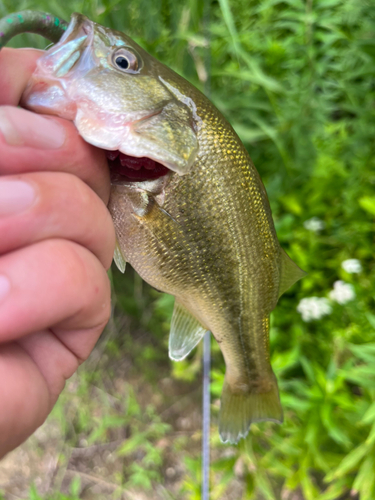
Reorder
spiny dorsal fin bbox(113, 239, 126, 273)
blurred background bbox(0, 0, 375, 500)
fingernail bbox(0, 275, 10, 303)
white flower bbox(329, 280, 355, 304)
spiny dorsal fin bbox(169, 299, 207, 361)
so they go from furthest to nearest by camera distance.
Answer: white flower bbox(329, 280, 355, 304)
blurred background bbox(0, 0, 375, 500)
spiny dorsal fin bbox(169, 299, 207, 361)
spiny dorsal fin bbox(113, 239, 126, 273)
fingernail bbox(0, 275, 10, 303)

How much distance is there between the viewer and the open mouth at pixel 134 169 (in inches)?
21.0

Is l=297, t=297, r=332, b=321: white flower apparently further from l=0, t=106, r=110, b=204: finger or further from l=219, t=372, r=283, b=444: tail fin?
A: l=0, t=106, r=110, b=204: finger

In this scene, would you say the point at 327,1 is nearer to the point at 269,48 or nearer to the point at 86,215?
the point at 269,48

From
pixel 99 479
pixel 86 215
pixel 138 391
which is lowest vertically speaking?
pixel 99 479

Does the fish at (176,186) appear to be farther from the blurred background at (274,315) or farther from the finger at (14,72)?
the blurred background at (274,315)

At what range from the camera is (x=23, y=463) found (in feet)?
6.04

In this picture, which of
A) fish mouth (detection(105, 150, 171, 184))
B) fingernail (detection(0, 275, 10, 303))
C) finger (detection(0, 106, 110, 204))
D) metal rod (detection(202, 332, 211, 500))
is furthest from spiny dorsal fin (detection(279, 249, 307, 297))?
metal rod (detection(202, 332, 211, 500))

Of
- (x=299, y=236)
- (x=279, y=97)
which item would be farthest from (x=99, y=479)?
(x=279, y=97)

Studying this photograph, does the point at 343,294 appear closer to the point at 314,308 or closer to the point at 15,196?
the point at 314,308

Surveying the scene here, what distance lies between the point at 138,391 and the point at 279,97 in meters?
1.78

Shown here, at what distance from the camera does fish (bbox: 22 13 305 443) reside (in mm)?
462

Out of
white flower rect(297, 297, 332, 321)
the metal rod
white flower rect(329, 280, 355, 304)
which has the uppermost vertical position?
white flower rect(329, 280, 355, 304)

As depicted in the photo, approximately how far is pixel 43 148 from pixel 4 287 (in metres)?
0.17

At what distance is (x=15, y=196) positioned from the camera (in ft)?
1.18
